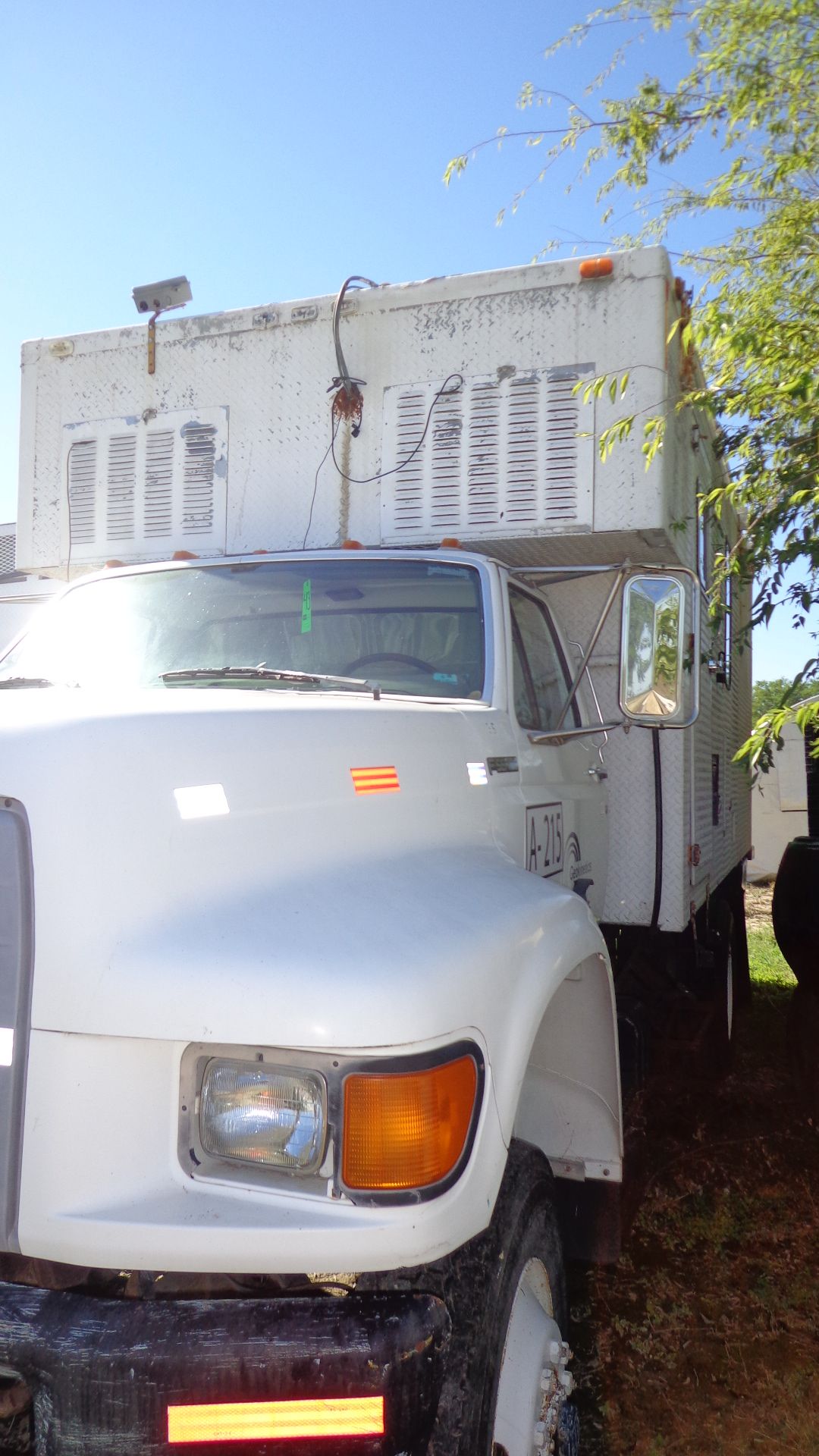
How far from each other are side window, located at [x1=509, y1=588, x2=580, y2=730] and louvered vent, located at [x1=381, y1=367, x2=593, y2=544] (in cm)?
44

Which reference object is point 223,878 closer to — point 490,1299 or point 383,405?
point 490,1299

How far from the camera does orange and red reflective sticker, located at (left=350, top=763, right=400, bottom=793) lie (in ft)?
7.14

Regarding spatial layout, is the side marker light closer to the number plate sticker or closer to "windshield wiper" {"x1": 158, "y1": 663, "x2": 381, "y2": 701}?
"windshield wiper" {"x1": 158, "y1": 663, "x2": 381, "y2": 701}

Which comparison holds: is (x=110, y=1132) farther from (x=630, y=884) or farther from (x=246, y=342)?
(x=246, y=342)

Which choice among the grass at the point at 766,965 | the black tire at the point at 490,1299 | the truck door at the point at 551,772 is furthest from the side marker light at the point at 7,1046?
the grass at the point at 766,965

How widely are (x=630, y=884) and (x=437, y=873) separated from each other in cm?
230

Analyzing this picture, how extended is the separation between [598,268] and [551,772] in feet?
6.30

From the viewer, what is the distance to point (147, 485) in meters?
4.65

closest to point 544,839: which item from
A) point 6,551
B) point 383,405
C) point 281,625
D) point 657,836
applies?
point 281,625

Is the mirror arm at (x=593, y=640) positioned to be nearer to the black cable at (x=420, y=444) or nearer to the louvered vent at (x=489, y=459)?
the louvered vent at (x=489, y=459)

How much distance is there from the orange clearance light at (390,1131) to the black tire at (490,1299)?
0.24 m

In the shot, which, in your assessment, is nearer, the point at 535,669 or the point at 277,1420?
the point at 277,1420

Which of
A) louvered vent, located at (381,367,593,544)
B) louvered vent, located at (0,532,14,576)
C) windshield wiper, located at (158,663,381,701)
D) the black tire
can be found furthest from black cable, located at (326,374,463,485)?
louvered vent, located at (0,532,14,576)

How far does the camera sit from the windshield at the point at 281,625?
3.07 meters
